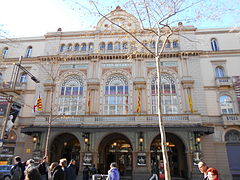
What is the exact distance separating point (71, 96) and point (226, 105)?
1802 cm

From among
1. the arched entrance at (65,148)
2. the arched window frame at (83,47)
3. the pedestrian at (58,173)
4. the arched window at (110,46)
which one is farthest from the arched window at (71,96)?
the pedestrian at (58,173)

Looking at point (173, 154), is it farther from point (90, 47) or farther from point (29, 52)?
point (29, 52)

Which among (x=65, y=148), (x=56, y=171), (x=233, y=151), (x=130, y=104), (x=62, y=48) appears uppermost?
(x=62, y=48)

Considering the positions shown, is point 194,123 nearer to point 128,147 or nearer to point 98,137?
point 128,147

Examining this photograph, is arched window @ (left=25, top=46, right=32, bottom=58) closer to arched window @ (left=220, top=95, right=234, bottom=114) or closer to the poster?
the poster

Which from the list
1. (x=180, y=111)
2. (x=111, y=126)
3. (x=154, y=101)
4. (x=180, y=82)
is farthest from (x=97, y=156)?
(x=180, y=82)

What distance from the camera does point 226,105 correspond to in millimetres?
20500

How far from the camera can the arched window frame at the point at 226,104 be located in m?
20.2

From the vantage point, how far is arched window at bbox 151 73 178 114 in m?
20.9

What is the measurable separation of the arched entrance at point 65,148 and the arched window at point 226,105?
56.8 ft

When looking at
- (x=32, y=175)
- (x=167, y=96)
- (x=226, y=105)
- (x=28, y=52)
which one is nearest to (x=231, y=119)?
(x=226, y=105)

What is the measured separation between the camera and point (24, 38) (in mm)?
26984

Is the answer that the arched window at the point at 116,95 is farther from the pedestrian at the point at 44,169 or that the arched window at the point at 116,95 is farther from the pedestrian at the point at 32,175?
the pedestrian at the point at 32,175

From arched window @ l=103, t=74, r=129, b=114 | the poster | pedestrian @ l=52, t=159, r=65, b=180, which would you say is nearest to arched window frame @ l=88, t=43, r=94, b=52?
arched window @ l=103, t=74, r=129, b=114
